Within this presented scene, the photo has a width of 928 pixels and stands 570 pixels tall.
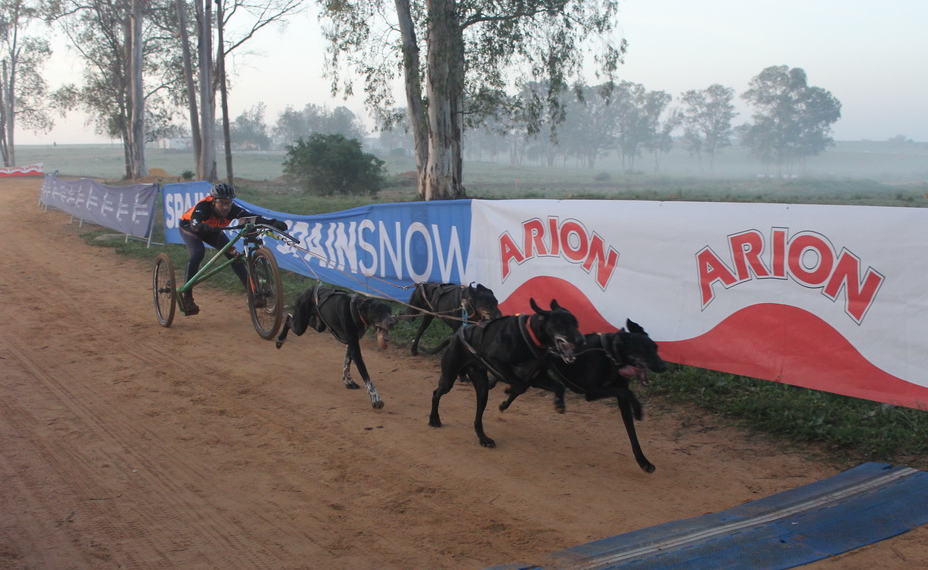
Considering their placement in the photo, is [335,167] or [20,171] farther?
[20,171]

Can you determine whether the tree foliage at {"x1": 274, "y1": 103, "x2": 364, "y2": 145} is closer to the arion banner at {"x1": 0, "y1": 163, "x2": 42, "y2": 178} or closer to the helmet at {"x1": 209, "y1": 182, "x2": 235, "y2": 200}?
the arion banner at {"x1": 0, "y1": 163, "x2": 42, "y2": 178}

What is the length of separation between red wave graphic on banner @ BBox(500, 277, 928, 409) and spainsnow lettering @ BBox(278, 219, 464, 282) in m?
3.28

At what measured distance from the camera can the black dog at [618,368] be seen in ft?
17.0

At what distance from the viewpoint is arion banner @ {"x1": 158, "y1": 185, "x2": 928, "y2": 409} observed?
5.69 m

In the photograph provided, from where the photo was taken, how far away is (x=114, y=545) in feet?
14.3

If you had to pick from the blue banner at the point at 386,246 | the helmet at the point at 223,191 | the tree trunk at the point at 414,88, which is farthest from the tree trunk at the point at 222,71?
the helmet at the point at 223,191

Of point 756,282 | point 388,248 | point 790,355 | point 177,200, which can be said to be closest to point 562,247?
point 756,282

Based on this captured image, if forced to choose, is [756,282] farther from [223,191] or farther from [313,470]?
[223,191]

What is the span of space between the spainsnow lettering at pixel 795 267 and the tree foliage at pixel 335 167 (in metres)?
30.2

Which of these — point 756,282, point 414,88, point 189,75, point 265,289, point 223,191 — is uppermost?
point 189,75

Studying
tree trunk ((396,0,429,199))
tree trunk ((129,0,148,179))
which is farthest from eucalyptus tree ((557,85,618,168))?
tree trunk ((396,0,429,199))

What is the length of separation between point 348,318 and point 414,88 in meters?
14.9

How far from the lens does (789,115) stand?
319 feet

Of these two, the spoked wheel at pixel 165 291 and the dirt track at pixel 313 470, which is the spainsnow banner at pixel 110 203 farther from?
the dirt track at pixel 313 470
